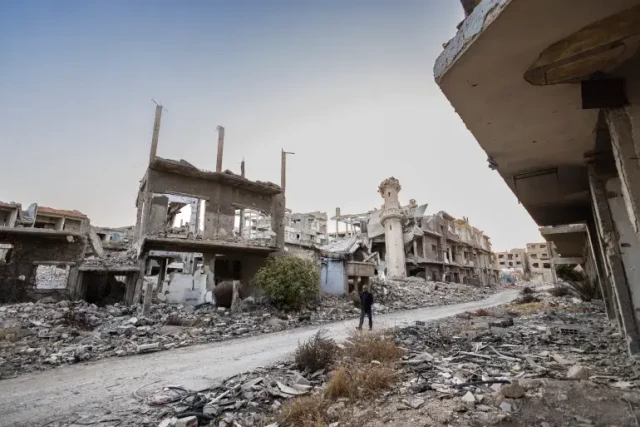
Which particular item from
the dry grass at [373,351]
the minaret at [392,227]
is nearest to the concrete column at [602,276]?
the dry grass at [373,351]

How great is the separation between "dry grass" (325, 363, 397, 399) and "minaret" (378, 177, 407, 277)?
3383cm

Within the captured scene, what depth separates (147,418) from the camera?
14.2ft

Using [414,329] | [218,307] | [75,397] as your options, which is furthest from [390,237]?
[75,397]

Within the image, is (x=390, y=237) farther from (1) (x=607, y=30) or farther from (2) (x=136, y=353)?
(1) (x=607, y=30)

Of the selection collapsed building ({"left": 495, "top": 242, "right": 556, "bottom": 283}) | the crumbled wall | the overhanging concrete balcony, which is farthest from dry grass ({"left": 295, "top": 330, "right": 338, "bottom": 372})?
collapsed building ({"left": 495, "top": 242, "right": 556, "bottom": 283})

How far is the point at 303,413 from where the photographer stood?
3.90m

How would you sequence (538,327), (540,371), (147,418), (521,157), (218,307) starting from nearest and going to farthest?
1. (147,418)
2. (540,371)
3. (521,157)
4. (538,327)
5. (218,307)

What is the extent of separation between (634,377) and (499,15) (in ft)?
16.1

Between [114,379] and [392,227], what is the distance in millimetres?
35148

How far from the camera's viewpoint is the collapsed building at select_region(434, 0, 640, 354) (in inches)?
97.0

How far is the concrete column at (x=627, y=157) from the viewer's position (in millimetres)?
3068

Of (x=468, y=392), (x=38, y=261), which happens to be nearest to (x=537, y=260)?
(x=468, y=392)

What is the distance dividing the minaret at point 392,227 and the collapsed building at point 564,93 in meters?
33.0

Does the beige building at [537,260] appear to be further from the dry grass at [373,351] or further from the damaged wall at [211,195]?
the dry grass at [373,351]
